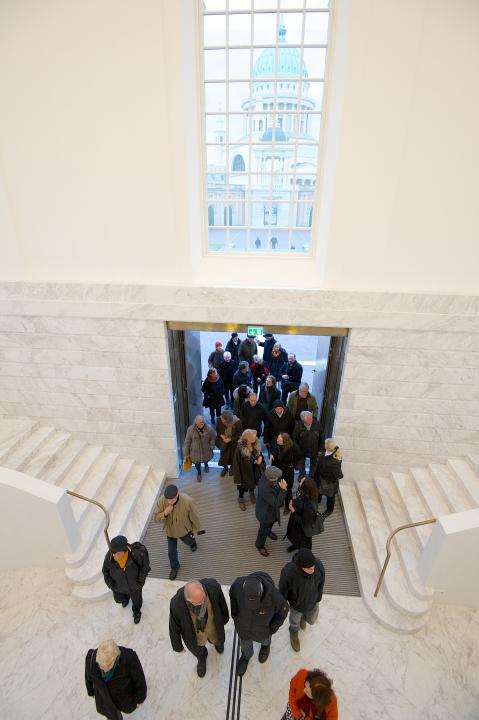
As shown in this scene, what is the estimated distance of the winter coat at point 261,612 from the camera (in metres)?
3.85

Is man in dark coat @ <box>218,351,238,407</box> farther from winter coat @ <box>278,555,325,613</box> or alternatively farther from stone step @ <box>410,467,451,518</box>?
winter coat @ <box>278,555,325,613</box>

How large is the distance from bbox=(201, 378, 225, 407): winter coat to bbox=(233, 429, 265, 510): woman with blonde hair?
203 centimetres

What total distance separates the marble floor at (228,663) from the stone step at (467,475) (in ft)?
5.15

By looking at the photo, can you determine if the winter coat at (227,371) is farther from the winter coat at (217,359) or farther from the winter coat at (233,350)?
the winter coat at (233,350)

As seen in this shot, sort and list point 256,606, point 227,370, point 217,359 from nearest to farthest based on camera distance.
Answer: point 256,606 → point 227,370 → point 217,359

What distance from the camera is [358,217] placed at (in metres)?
5.38

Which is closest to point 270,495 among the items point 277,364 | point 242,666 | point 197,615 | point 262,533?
point 262,533

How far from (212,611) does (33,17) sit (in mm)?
7311

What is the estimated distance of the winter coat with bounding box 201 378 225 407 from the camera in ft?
26.4

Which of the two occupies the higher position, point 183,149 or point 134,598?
point 183,149

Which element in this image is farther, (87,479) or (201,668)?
(87,479)

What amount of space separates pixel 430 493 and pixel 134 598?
4818mm

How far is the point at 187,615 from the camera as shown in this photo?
154 inches

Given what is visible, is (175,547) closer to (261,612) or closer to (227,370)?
(261,612)
